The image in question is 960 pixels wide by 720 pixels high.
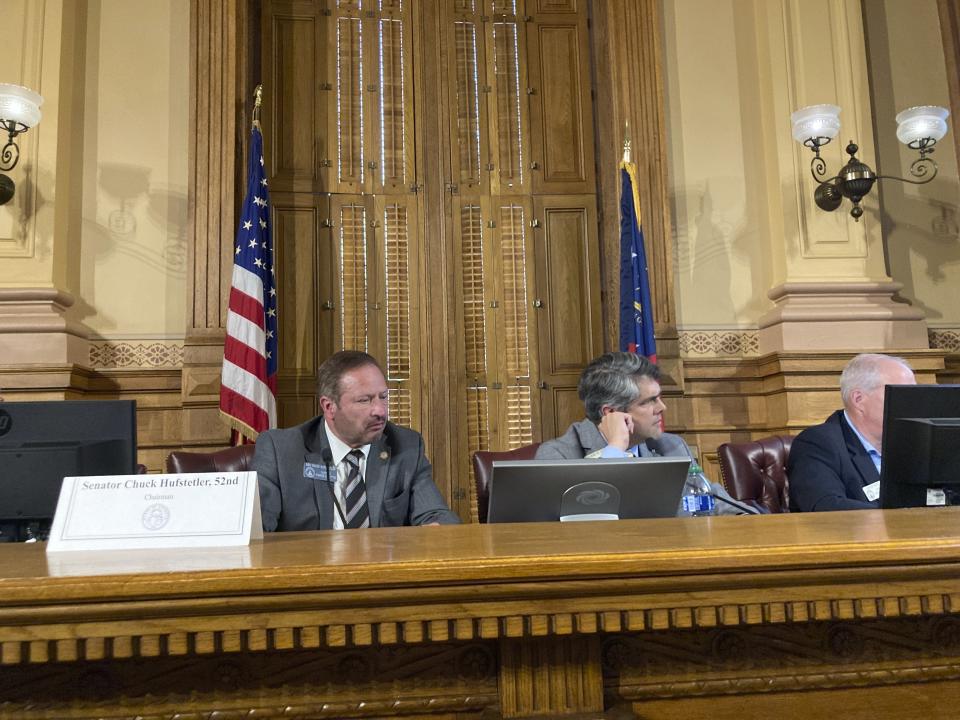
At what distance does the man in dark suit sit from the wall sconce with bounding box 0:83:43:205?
98.2 inches

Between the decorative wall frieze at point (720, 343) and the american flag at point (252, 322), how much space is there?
8.01 ft

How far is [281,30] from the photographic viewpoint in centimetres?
557

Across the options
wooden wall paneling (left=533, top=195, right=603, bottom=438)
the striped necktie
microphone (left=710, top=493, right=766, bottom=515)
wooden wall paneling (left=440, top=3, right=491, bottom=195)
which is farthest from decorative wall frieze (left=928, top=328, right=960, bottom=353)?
the striped necktie

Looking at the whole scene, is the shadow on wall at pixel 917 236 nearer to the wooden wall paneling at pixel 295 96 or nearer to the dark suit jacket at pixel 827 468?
the dark suit jacket at pixel 827 468

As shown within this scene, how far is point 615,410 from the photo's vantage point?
113 inches

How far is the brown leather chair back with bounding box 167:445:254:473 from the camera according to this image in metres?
2.90

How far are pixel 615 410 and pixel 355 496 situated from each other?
0.89 metres

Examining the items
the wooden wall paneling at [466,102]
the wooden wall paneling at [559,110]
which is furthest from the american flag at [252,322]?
the wooden wall paneling at [559,110]

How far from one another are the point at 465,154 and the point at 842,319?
2.52 metres

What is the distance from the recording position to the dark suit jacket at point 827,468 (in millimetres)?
2854

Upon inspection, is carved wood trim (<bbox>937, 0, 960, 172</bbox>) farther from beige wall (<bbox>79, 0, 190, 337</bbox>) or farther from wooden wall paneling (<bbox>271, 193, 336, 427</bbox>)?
beige wall (<bbox>79, 0, 190, 337</bbox>)

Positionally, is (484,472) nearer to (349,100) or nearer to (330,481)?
(330,481)

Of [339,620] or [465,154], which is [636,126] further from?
[339,620]

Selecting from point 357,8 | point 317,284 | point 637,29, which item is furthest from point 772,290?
point 357,8
